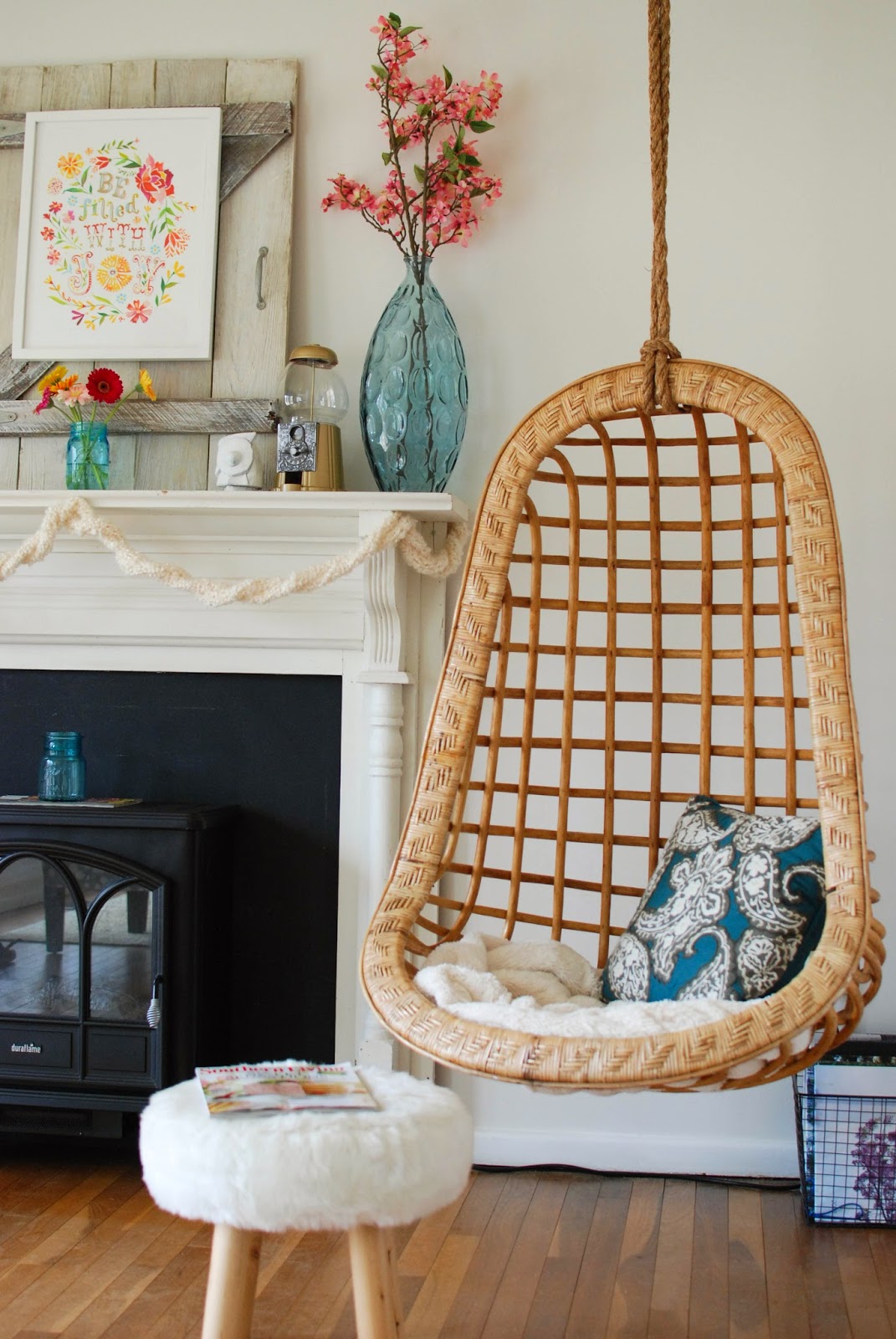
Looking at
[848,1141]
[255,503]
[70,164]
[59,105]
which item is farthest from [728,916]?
Result: [59,105]

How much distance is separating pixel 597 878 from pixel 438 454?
864 mm

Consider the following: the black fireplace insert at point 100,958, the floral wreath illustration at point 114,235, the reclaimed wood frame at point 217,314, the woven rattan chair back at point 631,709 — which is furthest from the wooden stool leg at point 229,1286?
the floral wreath illustration at point 114,235

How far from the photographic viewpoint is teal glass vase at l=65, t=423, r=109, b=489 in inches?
96.2

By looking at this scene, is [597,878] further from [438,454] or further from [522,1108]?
[438,454]

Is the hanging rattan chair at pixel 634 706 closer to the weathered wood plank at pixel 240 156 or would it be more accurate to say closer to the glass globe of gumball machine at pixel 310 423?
the glass globe of gumball machine at pixel 310 423

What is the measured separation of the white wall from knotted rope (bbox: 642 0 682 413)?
56 centimetres

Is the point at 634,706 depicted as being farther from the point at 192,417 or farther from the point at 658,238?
the point at 192,417

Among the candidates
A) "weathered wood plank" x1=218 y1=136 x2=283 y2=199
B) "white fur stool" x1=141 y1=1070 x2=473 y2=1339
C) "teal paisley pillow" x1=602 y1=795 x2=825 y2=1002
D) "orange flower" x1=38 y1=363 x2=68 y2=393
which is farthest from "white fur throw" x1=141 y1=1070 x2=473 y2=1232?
"weathered wood plank" x1=218 y1=136 x2=283 y2=199

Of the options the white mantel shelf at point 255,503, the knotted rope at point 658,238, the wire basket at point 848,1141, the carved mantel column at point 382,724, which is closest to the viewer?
the knotted rope at point 658,238

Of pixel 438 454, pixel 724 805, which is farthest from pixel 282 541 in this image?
pixel 724 805

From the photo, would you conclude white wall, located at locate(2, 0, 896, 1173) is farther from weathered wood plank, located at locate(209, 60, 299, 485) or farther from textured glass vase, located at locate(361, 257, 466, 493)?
textured glass vase, located at locate(361, 257, 466, 493)

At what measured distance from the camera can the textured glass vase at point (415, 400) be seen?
234 centimetres

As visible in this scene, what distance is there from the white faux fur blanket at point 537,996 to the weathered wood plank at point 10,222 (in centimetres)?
146

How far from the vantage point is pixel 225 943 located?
247cm
